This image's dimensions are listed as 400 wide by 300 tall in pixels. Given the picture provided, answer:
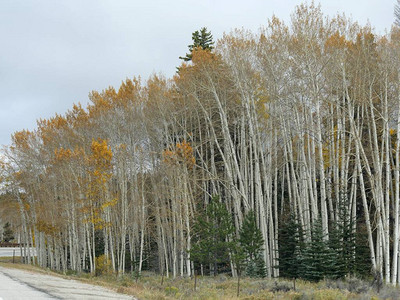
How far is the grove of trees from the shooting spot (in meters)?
18.4

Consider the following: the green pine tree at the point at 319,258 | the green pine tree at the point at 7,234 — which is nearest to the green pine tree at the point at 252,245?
the green pine tree at the point at 319,258

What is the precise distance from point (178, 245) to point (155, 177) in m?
6.14

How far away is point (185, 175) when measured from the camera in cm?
2503

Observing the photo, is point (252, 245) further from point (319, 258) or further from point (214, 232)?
point (319, 258)

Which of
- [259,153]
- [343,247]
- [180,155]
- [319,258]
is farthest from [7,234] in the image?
[343,247]

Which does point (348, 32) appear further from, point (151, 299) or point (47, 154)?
point (47, 154)

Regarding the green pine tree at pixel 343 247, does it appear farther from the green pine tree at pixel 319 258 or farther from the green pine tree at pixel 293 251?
the green pine tree at pixel 293 251

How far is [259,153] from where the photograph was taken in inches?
1122

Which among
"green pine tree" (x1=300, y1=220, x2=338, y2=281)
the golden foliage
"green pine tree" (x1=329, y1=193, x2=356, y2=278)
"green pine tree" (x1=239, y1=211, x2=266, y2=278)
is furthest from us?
the golden foliage

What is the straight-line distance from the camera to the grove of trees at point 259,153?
1838 cm

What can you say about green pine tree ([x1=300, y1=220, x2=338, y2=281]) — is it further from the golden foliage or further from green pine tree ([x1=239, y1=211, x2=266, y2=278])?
the golden foliage

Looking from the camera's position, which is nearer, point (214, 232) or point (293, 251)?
point (214, 232)

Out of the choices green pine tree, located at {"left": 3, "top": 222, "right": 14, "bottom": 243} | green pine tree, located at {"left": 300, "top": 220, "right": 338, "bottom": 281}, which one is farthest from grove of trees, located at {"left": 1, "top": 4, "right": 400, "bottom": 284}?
green pine tree, located at {"left": 3, "top": 222, "right": 14, "bottom": 243}

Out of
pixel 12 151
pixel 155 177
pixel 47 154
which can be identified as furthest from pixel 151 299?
pixel 12 151
